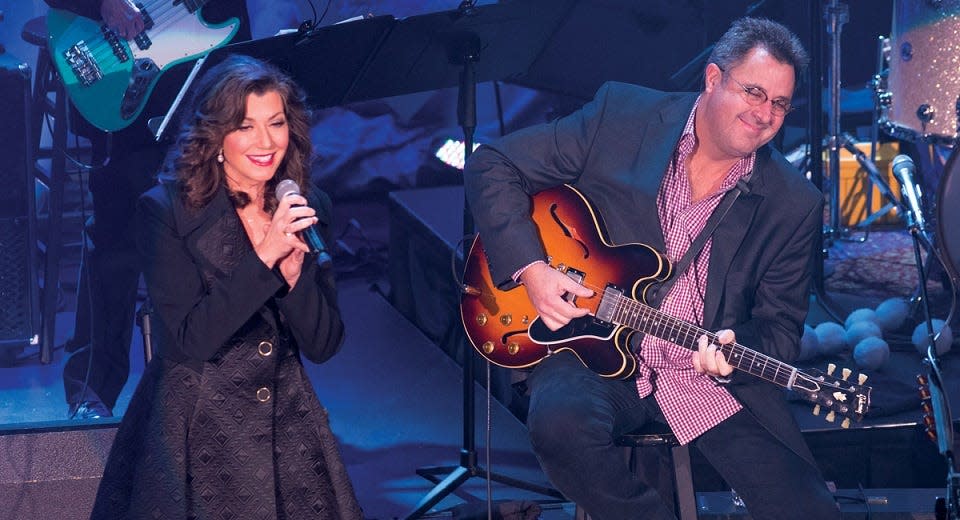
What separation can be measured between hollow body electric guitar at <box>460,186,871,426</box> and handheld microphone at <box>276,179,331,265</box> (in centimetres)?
100

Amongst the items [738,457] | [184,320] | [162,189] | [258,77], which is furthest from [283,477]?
[738,457]

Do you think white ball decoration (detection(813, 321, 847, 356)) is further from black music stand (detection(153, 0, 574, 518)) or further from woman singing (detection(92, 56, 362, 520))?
woman singing (detection(92, 56, 362, 520))

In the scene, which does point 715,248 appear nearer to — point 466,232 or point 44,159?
point 466,232

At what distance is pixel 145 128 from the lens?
481 centimetres

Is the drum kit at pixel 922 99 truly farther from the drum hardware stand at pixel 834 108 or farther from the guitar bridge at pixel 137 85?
the guitar bridge at pixel 137 85

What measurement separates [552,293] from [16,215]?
2.66m

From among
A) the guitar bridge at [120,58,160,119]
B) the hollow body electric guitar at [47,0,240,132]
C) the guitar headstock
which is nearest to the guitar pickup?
the hollow body electric guitar at [47,0,240,132]

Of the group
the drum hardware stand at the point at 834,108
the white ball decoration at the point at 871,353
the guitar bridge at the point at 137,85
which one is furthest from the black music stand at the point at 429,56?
the drum hardware stand at the point at 834,108

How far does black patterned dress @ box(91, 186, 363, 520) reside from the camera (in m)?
3.06

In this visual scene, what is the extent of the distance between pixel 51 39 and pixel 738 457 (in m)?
3.03

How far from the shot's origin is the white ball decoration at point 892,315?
5535 mm

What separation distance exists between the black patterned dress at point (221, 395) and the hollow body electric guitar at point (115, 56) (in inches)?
57.7

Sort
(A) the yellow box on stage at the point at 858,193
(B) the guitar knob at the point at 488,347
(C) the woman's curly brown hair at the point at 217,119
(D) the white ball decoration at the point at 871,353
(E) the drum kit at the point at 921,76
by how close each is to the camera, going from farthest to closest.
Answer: (A) the yellow box on stage at the point at 858,193 < (E) the drum kit at the point at 921,76 < (D) the white ball decoration at the point at 871,353 < (B) the guitar knob at the point at 488,347 < (C) the woman's curly brown hair at the point at 217,119

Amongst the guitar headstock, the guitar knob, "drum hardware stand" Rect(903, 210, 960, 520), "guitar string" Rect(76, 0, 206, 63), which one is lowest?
"drum hardware stand" Rect(903, 210, 960, 520)
